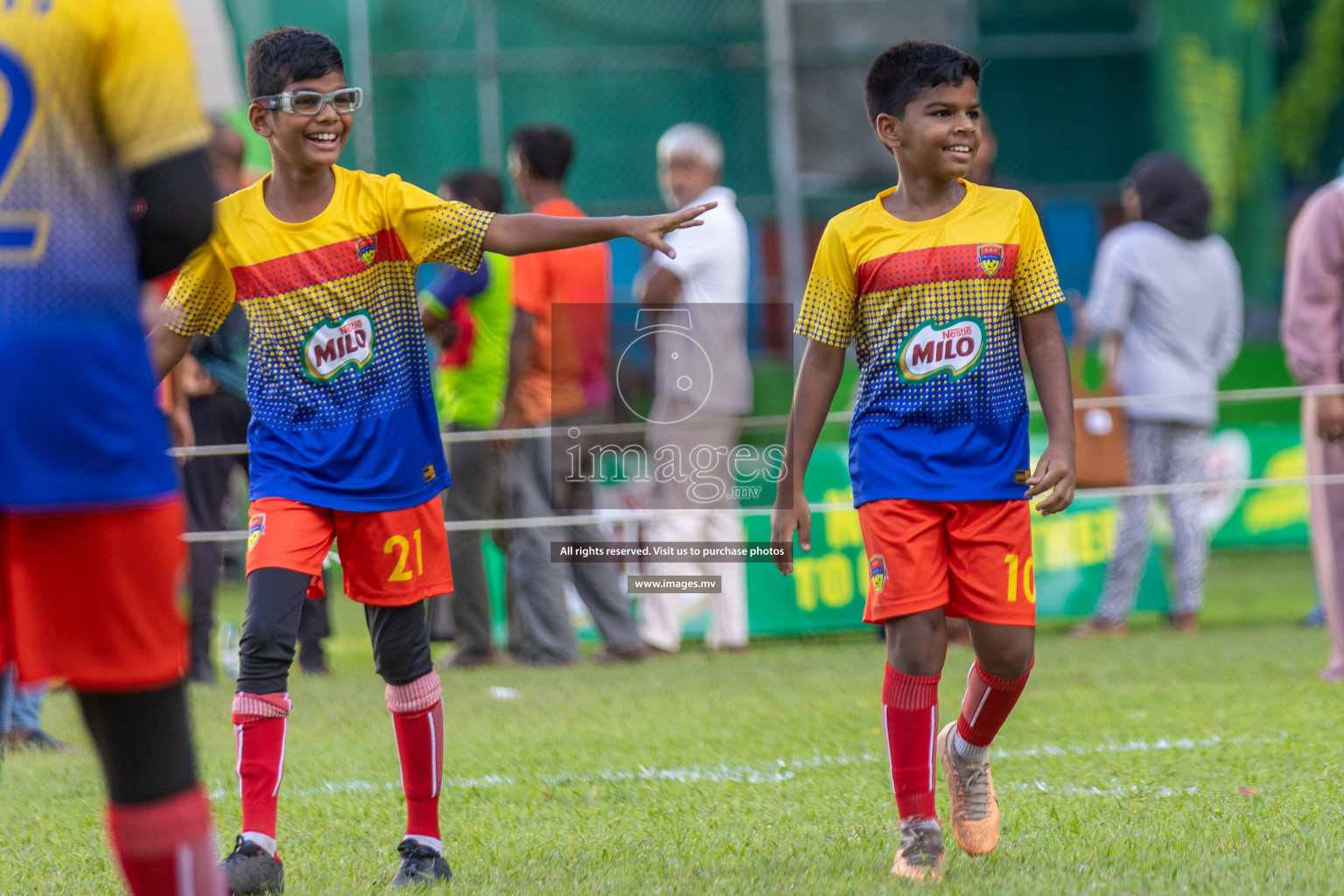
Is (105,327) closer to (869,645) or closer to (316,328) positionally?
(316,328)

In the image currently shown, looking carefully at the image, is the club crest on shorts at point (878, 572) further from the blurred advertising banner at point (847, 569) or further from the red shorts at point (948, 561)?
the blurred advertising banner at point (847, 569)

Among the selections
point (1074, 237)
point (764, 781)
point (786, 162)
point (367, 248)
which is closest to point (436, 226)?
point (367, 248)

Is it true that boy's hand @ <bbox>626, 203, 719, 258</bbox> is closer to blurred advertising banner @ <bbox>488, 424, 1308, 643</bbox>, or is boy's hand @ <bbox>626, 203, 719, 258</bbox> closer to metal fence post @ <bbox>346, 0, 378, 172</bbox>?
blurred advertising banner @ <bbox>488, 424, 1308, 643</bbox>

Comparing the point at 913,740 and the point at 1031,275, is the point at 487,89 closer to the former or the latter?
the point at 1031,275

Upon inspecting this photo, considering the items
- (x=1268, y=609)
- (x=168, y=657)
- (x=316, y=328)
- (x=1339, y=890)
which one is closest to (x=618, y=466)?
(x=1268, y=609)

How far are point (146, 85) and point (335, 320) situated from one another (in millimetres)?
1605

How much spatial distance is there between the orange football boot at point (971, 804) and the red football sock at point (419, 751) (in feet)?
4.01

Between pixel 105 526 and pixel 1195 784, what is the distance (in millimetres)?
3418

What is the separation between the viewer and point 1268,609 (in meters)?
9.80

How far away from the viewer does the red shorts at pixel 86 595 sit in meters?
2.29

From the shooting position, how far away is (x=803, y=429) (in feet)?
12.9

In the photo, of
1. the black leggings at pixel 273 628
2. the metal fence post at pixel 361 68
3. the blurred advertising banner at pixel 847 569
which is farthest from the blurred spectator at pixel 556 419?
the metal fence post at pixel 361 68

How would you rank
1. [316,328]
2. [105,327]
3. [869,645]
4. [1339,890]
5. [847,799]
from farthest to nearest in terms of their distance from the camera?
1. [869,645]
2. [847,799]
3. [316,328]
4. [1339,890]
5. [105,327]

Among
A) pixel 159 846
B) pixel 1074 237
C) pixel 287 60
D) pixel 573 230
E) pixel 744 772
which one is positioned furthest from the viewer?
pixel 1074 237
